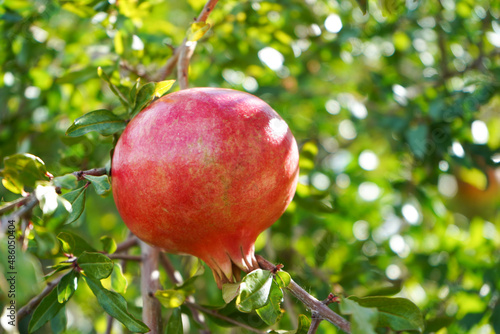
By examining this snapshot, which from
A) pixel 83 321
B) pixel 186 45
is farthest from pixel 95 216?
pixel 186 45

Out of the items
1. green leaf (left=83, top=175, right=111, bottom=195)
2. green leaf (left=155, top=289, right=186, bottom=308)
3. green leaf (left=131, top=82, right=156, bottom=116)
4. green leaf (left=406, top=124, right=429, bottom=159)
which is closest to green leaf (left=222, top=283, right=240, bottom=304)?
green leaf (left=155, top=289, right=186, bottom=308)

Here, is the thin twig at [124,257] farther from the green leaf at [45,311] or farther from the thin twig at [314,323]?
the thin twig at [314,323]

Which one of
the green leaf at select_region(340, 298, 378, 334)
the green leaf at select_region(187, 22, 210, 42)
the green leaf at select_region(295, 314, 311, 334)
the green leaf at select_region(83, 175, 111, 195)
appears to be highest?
the green leaf at select_region(187, 22, 210, 42)

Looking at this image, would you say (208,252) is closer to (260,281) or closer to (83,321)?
(260,281)

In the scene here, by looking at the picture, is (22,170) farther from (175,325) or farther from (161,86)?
(175,325)

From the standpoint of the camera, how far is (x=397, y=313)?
2.70 feet

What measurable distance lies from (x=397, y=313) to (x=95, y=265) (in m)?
0.56

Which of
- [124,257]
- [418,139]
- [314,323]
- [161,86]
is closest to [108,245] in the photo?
[124,257]

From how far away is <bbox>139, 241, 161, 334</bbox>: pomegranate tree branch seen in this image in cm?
104

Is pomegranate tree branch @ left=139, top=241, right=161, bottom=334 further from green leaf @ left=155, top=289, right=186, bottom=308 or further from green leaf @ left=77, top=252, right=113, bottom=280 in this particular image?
green leaf @ left=77, top=252, right=113, bottom=280

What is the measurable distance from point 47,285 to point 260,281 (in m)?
0.51

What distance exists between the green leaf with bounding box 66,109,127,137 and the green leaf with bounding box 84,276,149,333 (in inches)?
11.3

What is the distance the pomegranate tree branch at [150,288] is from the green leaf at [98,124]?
376 mm

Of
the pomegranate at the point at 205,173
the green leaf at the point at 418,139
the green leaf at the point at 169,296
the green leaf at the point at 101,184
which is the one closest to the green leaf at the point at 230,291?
the pomegranate at the point at 205,173
